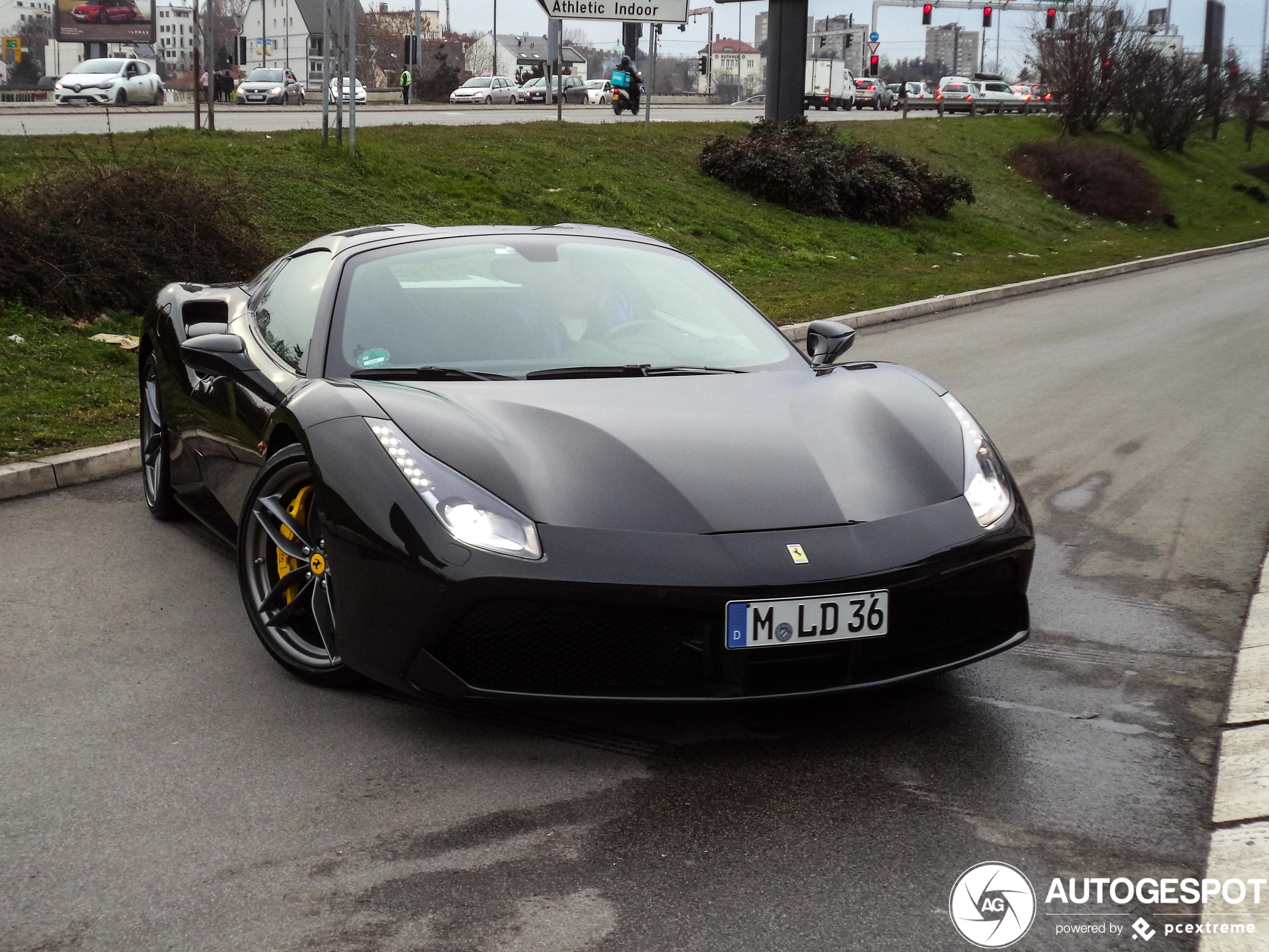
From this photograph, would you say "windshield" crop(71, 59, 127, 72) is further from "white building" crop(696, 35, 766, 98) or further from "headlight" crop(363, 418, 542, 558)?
"white building" crop(696, 35, 766, 98)

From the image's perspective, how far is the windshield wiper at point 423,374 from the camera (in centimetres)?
401

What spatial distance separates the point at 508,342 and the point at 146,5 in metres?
84.1

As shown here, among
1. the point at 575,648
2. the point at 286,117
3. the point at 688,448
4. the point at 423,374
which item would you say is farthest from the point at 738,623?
the point at 286,117

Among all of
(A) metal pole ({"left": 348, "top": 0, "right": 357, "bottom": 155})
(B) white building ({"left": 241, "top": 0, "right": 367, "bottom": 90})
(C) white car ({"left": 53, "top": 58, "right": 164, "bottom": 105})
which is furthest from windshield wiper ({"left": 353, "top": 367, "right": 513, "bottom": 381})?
(B) white building ({"left": 241, "top": 0, "right": 367, "bottom": 90})

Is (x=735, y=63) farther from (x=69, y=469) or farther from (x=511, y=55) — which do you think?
(x=69, y=469)

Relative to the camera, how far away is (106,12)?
7506cm

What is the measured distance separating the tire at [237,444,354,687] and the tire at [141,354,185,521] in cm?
165

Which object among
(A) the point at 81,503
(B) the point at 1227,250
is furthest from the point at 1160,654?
(B) the point at 1227,250

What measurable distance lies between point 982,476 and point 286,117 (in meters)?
26.0

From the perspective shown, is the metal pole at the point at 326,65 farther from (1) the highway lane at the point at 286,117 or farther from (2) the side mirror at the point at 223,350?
(2) the side mirror at the point at 223,350

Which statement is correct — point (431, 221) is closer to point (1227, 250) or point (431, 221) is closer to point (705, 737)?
point (705, 737)

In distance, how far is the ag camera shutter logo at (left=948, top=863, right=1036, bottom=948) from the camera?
255 centimetres

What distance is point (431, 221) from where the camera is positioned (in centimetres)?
1580

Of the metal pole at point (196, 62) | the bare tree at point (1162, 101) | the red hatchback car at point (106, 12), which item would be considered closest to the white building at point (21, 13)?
the red hatchback car at point (106, 12)
